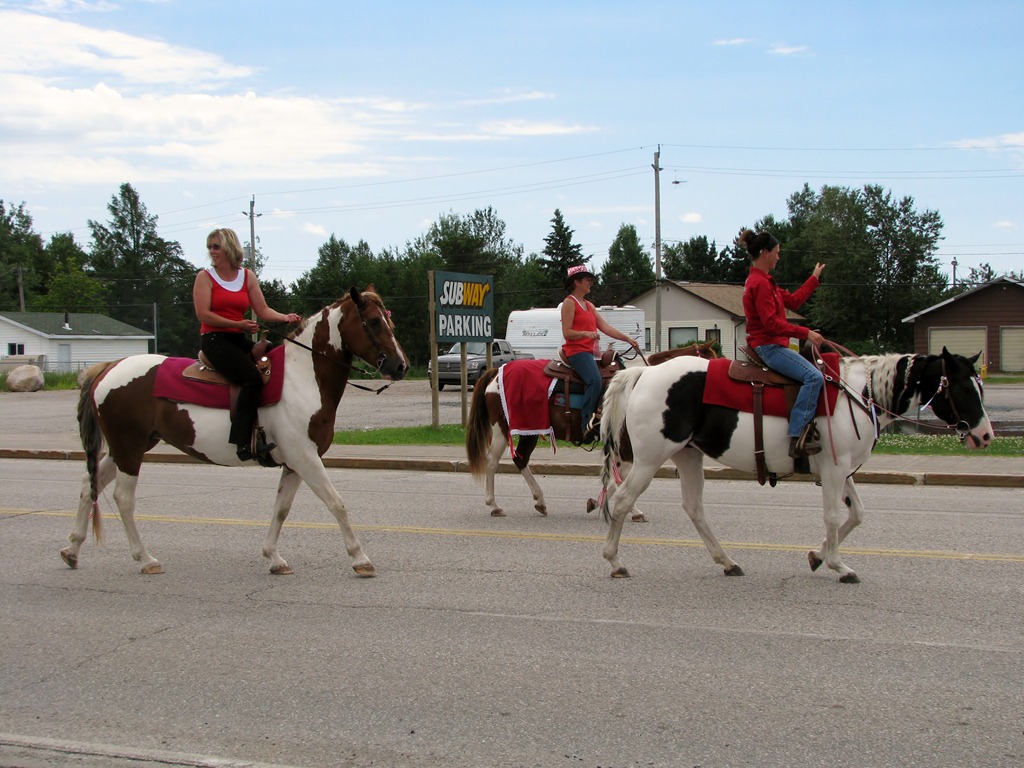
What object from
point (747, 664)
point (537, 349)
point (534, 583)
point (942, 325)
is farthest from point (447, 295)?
point (942, 325)

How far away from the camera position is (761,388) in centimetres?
761

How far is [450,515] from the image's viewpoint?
11.2 m

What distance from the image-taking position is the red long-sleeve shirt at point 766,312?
7.58m

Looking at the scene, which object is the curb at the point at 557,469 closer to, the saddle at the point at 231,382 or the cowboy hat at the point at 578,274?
the cowboy hat at the point at 578,274

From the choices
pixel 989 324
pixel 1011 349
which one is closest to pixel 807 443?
pixel 989 324

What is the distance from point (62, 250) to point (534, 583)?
11919 centimetres

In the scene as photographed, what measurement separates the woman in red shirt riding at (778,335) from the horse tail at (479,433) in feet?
14.2

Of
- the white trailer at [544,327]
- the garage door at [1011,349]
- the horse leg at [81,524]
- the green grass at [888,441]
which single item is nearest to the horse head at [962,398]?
the horse leg at [81,524]

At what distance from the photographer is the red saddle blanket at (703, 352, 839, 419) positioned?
7574 mm

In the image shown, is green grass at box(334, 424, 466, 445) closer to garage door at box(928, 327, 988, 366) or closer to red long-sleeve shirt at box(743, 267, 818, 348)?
red long-sleeve shirt at box(743, 267, 818, 348)

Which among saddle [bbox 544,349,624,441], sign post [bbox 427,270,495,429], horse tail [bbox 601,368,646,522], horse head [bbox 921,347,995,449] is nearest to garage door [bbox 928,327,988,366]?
sign post [bbox 427,270,495,429]

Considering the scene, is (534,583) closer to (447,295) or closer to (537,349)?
(447,295)

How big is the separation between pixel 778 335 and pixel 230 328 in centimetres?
424

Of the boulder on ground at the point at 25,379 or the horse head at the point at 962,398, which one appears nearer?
the horse head at the point at 962,398
